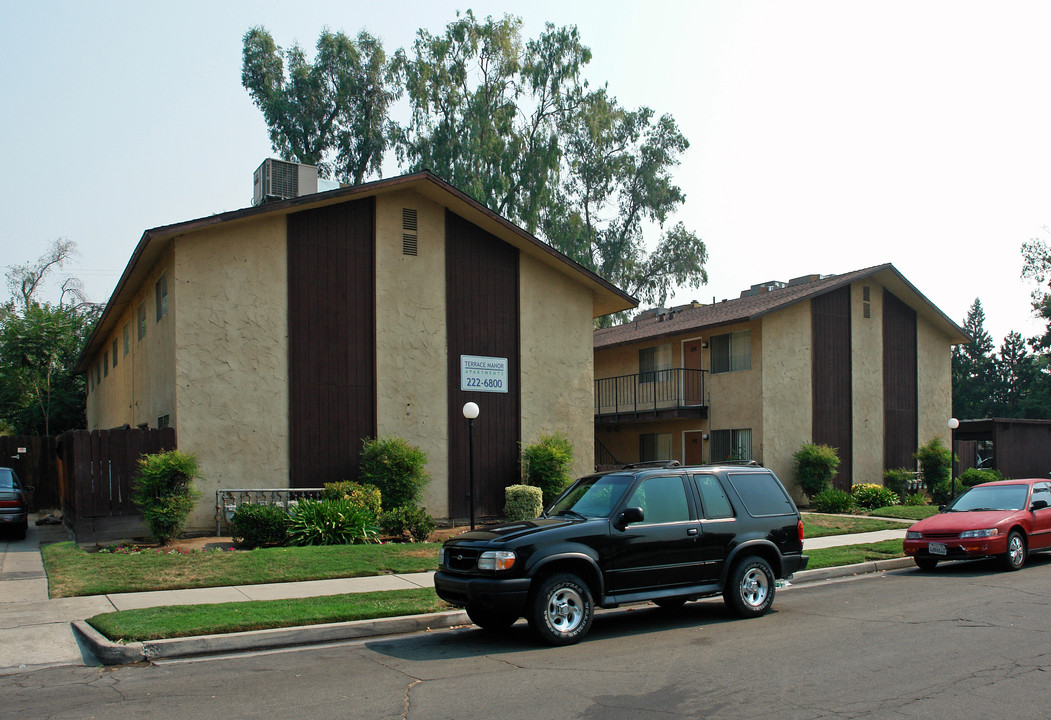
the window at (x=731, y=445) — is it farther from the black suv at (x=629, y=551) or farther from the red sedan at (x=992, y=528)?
the black suv at (x=629, y=551)

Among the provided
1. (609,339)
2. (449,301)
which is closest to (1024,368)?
(609,339)

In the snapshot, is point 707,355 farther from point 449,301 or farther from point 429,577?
point 429,577

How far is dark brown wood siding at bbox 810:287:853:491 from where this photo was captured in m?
27.5

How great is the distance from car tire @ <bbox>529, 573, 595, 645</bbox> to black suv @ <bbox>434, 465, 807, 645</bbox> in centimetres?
1

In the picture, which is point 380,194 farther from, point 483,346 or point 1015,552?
point 1015,552

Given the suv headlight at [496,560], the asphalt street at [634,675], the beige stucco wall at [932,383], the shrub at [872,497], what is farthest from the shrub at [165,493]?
the beige stucco wall at [932,383]

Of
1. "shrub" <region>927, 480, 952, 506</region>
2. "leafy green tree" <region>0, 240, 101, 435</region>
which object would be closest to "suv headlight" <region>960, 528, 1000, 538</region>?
"shrub" <region>927, 480, 952, 506</region>

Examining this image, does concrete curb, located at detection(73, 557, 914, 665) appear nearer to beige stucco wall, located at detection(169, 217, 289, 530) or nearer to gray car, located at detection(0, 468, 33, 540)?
beige stucco wall, located at detection(169, 217, 289, 530)

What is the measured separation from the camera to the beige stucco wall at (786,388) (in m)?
26.2

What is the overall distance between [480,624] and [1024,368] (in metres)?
69.5

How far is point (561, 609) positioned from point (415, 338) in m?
11.9

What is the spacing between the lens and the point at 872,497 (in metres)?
25.6

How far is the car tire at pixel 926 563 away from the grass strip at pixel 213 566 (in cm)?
800

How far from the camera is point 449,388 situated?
20047 millimetres
